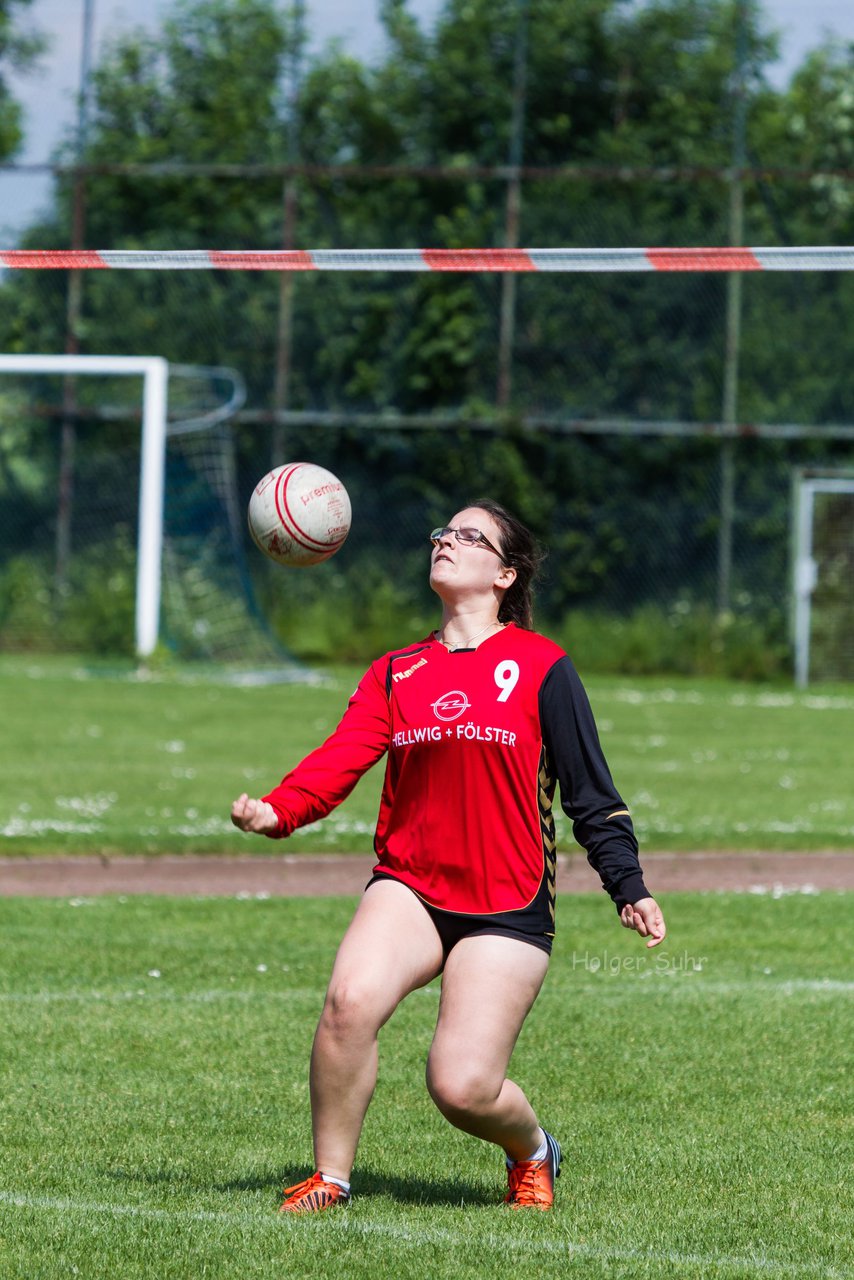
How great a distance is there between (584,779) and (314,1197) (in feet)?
3.97

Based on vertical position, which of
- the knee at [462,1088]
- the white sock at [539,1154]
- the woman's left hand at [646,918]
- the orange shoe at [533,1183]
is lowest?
the orange shoe at [533,1183]

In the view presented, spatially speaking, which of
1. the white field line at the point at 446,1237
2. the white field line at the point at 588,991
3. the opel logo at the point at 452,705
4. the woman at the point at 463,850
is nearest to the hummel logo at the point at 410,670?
the woman at the point at 463,850

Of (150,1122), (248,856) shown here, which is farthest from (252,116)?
(150,1122)

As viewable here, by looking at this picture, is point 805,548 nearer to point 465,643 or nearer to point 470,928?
point 465,643

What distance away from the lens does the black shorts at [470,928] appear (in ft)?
14.7

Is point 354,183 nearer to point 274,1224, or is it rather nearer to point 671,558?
point 671,558

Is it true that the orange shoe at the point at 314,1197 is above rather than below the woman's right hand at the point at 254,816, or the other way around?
below

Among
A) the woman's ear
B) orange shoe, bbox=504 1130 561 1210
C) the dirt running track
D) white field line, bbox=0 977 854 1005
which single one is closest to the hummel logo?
the woman's ear

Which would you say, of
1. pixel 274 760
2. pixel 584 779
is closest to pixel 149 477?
pixel 274 760

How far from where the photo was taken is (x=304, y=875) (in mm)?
9438

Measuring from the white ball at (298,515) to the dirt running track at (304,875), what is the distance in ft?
13.1

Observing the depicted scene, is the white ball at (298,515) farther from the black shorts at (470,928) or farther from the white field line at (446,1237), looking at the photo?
the white field line at (446,1237)

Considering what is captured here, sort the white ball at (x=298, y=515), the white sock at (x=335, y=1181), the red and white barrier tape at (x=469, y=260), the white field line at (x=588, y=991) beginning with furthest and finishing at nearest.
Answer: the white field line at (x=588, y=991)
the red and white barrier tape at (x=469, y=260)
the white ball at (x=298, y=515)
the white sock at (x=335, y=1181)

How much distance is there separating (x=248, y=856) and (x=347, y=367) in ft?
50.7
